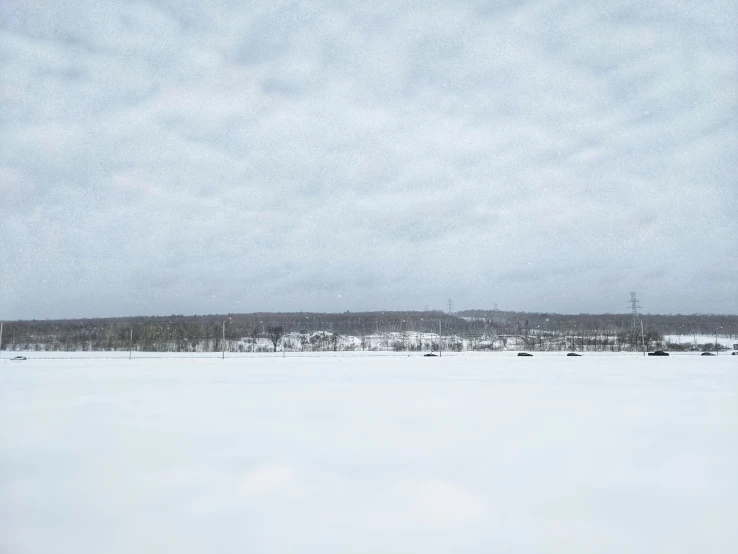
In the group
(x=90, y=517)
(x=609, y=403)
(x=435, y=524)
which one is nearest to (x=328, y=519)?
(x=435, y=524)

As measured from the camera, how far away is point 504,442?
8.34m

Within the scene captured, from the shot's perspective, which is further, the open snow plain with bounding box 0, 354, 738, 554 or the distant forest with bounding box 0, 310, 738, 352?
the distant forest with bounding box 0, 310, 738, 352

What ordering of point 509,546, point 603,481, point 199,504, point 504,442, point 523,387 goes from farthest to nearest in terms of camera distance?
point 523,387, point 504,442, point 603,481, point 199,504, point 509,546

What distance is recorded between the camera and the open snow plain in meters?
4.66

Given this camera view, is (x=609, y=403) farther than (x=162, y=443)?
Yes

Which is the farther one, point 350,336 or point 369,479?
point 350,336

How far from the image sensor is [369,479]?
6.40 meters

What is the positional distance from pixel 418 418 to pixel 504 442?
2.68 metres

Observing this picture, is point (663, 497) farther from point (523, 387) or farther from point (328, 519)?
point (523, 387)

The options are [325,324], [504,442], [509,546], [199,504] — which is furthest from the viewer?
[325,324]

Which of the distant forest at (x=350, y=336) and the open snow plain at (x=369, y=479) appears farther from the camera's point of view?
the distant forest at (x=350, y=336)

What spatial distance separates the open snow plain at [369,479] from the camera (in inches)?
183

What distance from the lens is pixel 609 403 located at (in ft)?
43.3

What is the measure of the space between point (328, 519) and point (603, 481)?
11.1 feet
